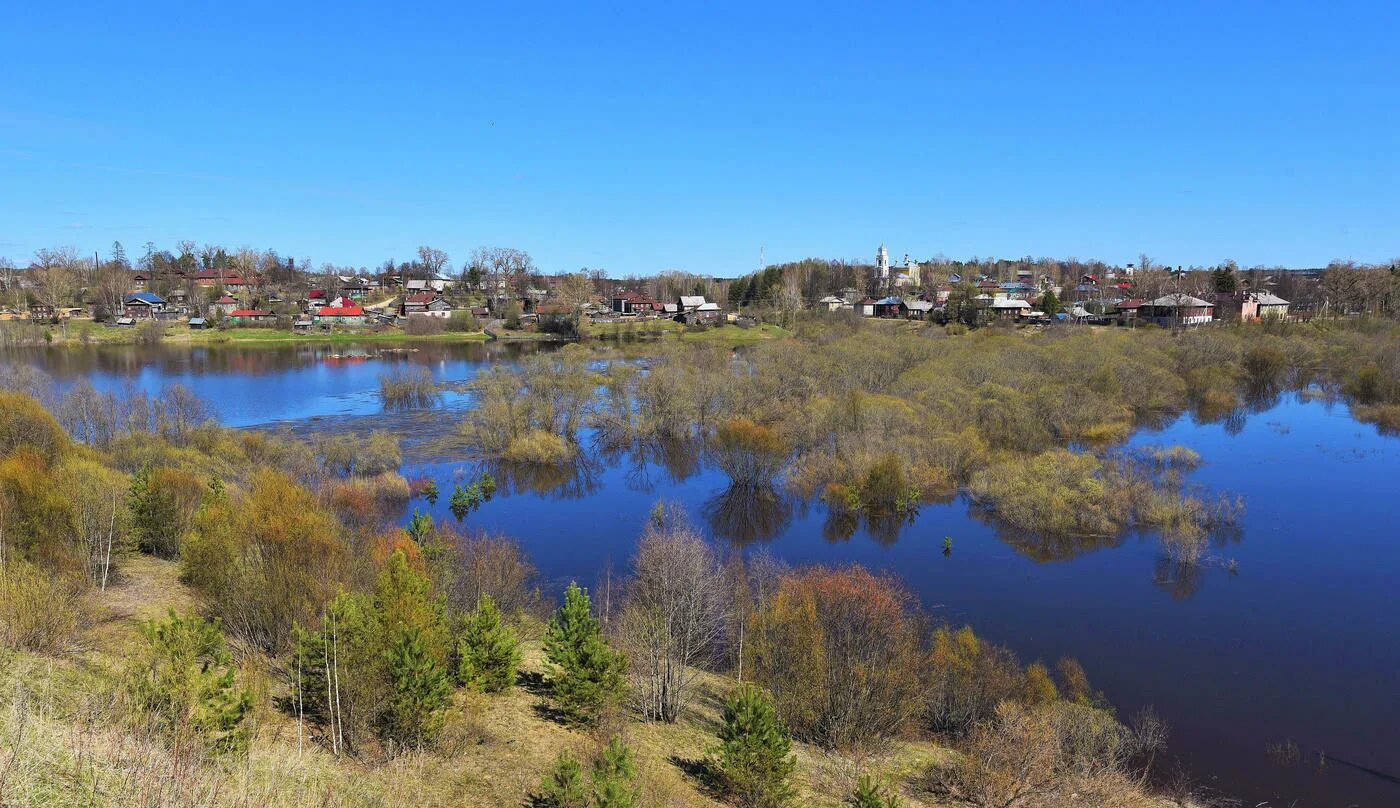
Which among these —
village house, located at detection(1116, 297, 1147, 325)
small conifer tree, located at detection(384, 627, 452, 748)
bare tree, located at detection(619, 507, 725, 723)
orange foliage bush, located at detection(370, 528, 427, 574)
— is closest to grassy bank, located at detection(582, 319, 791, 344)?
village house, located at detection(1116, 297, 1147, 325)

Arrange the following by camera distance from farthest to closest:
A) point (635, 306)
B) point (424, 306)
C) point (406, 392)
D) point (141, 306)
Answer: point (635, 306) → point (424, 306) → point (141, 306) → point (406, 392)

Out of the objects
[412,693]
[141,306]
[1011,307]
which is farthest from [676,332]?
[412,693]

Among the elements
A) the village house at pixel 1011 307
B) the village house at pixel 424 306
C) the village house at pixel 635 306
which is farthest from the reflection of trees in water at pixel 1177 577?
the village house at pixel 424 306

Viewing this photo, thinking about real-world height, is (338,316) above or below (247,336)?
above

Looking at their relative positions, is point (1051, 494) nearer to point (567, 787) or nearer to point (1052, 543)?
point (1052, 543)

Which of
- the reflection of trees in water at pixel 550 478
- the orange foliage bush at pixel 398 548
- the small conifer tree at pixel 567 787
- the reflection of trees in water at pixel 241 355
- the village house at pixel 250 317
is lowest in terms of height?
the reflection of trees in water at pixel 550 478

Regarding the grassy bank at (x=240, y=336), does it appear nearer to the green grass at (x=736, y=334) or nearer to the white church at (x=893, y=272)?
the green grass at (x=736, y=334)
